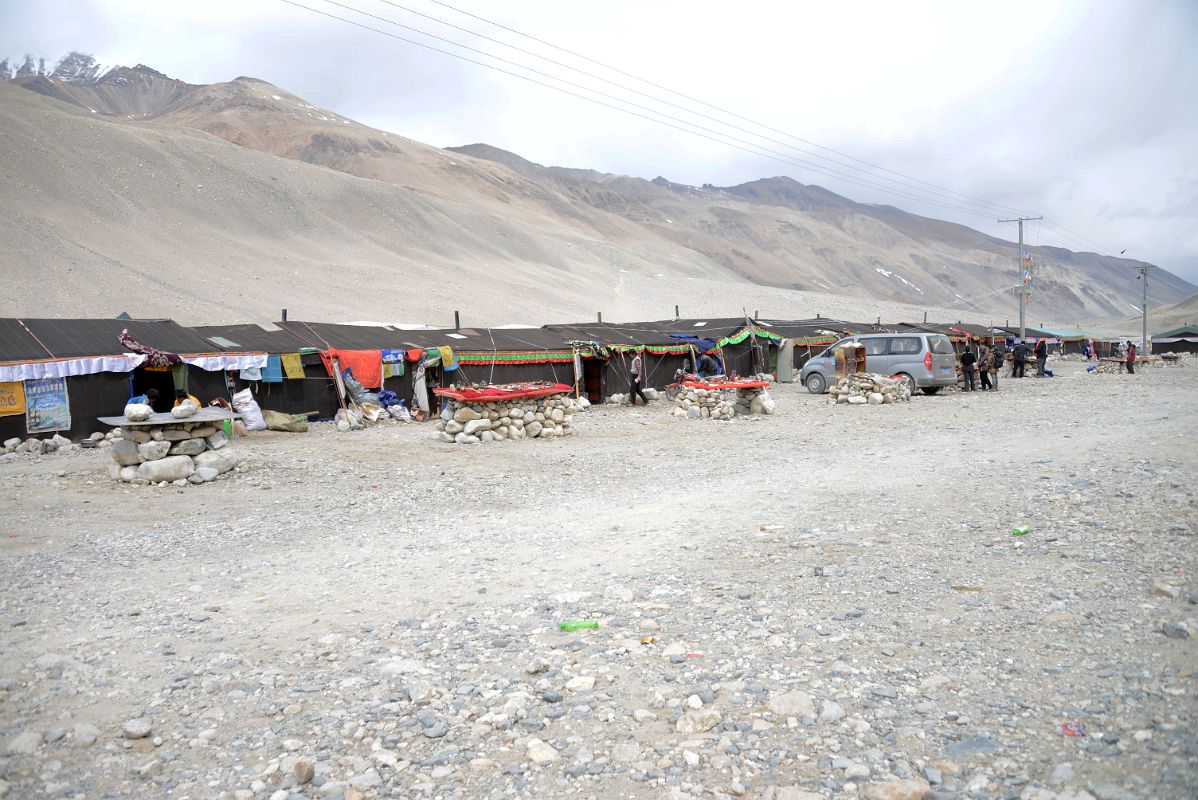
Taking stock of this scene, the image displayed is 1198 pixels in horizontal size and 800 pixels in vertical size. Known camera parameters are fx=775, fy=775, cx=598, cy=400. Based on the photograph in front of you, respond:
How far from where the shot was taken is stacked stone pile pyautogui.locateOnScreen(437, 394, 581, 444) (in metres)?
14.9

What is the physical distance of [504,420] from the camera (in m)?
15.4

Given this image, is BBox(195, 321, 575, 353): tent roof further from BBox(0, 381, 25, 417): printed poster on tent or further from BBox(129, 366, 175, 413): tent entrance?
BBox(0, 381, 25, 417): printed poster on tent

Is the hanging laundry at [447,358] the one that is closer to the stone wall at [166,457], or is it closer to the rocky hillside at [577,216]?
the stone wall at [166,457]

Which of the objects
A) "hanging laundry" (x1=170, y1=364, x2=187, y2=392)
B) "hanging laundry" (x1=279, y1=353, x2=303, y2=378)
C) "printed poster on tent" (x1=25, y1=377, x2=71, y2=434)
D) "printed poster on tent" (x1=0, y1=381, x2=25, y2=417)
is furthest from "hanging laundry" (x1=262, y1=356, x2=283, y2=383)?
"printed poster on tent" (x1=0, y1=381, x2=25, y2=417)

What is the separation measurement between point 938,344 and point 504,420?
537 inches

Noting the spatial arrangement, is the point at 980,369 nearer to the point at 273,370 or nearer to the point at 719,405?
the point at 719,405

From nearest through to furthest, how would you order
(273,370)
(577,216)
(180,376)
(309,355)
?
(180,376)
(273,370)
(309,355)
(577,216)

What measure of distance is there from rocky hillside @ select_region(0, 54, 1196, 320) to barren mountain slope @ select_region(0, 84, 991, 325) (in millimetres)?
2341

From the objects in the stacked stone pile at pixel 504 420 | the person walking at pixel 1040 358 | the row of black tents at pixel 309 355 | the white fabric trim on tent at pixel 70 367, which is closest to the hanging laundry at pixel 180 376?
the row of black tents at pixel 309 355

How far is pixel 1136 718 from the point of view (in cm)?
346

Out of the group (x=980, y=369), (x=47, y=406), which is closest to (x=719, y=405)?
(x=980, y=369)

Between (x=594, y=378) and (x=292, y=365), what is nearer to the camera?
(x=292, y=365)

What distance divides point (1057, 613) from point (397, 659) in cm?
402

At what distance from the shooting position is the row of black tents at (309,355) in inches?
577
